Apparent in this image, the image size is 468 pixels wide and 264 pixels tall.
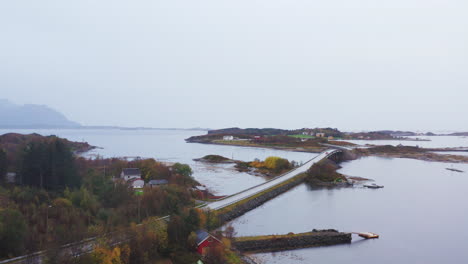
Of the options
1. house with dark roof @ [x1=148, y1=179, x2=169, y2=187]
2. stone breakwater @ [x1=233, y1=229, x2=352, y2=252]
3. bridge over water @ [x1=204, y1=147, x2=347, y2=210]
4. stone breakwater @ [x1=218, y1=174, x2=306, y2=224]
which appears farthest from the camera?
house with dark roof @ [x1=148, y1=179, x2=169, y2=187]

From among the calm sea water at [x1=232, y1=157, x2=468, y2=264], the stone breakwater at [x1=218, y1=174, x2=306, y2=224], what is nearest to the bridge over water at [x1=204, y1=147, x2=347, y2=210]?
the stone breakwater at [x1=218, y1=174, x2=306, y2=224]

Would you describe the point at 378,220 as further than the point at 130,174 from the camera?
No

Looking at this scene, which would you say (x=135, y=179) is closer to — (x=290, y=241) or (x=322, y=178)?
(x=290, y=241)

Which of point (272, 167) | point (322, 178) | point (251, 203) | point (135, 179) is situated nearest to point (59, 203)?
point (135, 179)

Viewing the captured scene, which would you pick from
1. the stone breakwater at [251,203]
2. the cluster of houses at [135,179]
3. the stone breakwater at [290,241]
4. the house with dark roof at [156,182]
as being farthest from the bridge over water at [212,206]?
the cluster of houses at [135,179]

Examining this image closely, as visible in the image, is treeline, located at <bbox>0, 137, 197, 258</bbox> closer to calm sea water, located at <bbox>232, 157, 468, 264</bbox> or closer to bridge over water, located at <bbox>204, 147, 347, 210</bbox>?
bridge over water, located at <bbox>204, 147, 347, 210</bbox>
